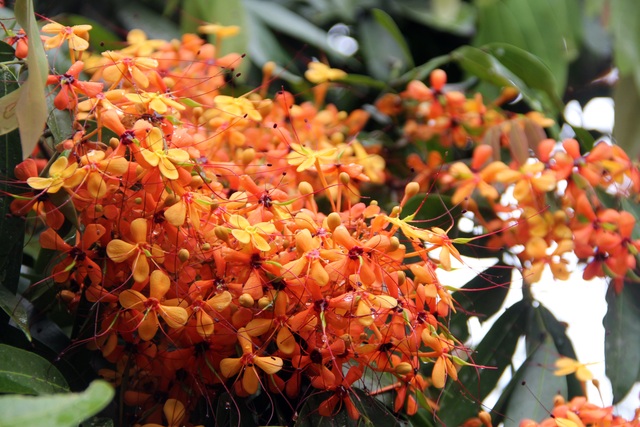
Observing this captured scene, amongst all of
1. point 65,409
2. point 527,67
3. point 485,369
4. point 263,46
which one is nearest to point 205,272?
point 65,409

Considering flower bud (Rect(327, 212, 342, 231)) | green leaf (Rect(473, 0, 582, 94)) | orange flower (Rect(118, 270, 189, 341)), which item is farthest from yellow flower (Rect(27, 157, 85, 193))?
green leaf (Rect(473, 0, 582, 94))

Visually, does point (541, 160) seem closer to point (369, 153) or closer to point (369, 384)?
point (369, 153)

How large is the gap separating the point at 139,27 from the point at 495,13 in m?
0.62

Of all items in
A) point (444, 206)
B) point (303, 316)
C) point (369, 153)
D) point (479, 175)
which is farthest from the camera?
point (369, 153)

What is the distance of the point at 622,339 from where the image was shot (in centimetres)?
100

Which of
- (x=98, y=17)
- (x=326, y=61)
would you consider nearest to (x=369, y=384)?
(x=326, y=61)

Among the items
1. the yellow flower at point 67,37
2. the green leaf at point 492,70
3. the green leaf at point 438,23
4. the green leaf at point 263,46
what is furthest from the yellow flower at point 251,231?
the green leaf at point 438,23

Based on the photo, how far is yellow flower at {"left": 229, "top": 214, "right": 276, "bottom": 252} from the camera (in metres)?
0.66

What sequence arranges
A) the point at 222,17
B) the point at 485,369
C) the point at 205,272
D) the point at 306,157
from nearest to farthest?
the point at 205,272, the point at 306,157, the point at 485,369, the point at 222,17

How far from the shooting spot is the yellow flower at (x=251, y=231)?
66 cm

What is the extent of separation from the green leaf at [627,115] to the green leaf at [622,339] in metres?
0.20

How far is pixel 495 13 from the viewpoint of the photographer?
138 cm

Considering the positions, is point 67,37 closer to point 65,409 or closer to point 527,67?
point 65,409

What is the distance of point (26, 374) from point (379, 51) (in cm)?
104
